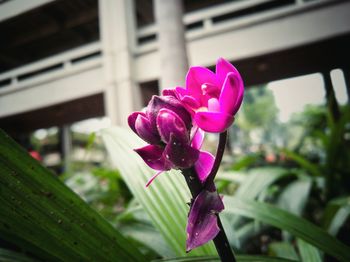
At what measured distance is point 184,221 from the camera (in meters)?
0.39

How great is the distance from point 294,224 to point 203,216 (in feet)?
0.83

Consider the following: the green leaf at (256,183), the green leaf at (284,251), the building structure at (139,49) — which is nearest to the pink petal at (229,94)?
the green leaf at (284,251)

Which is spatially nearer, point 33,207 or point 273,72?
point 33,207

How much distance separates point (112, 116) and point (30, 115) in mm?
3352

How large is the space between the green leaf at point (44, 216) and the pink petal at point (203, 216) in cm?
14

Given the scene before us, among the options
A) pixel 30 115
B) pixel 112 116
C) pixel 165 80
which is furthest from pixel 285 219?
pixel 30 115

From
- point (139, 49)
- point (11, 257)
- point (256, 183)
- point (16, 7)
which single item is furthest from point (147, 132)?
point (16, 7)

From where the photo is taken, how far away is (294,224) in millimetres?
405

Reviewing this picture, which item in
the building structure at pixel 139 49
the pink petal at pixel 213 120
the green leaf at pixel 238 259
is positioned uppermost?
the building structure at pixel 139 49

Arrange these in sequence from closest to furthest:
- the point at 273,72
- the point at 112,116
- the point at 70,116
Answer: the point at 112,116
the point at 273,72
the point at 70,116

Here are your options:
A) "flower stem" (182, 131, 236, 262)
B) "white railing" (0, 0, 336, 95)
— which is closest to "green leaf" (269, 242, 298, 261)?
"flower stem" (182, 131, 236, 262)

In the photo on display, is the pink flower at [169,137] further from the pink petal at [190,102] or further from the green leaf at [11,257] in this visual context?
the green leaf at [11,257]

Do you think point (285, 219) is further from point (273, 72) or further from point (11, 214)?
point (273, 72)

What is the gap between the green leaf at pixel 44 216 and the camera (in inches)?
10.8
